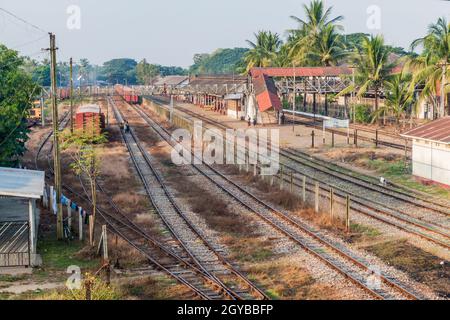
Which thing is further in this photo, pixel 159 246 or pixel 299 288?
pixel 159 246

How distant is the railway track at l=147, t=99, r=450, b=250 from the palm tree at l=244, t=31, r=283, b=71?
58.2 meters

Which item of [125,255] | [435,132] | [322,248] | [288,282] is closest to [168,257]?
[125,255]

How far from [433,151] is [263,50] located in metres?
68.5

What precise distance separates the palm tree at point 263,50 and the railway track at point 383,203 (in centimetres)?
5822

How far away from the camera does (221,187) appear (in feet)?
102

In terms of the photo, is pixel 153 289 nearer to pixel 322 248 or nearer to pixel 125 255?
pixel 125 255

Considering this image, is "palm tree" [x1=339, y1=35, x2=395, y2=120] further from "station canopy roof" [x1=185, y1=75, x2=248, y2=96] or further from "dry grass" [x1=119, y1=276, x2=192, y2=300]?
"dry grass" [x1=119, y1=276, x2=192, y2=300]

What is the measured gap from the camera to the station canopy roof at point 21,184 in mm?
18234

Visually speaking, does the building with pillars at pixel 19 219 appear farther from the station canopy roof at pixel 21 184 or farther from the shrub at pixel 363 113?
the shrub at pixel 363 113

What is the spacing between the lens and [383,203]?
26.6 meters
